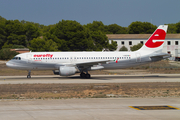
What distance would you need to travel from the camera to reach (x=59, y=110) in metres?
14.6

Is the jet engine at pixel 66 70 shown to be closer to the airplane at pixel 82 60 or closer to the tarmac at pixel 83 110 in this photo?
the airplane at pixel 82 60

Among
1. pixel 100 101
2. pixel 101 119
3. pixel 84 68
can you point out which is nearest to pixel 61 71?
pixel 84 68

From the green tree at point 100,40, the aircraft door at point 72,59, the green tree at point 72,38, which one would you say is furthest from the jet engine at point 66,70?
the green tree at point 100,40

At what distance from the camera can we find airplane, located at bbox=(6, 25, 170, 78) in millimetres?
35406

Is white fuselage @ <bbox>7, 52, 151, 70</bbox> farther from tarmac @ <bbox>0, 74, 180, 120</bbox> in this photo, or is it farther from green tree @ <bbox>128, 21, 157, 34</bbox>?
green tree @ <bbox>128, 21, 157, 34</bbox>

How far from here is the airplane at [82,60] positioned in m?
35.4

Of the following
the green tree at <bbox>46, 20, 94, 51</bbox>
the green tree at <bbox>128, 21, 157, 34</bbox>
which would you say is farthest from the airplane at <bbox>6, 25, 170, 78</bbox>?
the green tree at <bbox>128, 21, 157, 34</bbox>

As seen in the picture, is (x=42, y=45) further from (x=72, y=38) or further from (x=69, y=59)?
(x=69, y=59)

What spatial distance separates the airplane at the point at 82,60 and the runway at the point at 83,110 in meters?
16.9

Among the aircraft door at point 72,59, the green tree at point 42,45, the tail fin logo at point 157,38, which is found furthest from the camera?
the green tree at point 42,45

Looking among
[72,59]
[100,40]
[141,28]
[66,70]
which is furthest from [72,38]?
[66,70]

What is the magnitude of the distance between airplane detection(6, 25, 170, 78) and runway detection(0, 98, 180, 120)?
16886 mm

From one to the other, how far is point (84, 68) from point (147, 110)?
21.7 m

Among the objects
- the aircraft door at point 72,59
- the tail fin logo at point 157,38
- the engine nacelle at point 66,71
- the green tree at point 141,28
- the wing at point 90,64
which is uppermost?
the green tree at point 141,28
